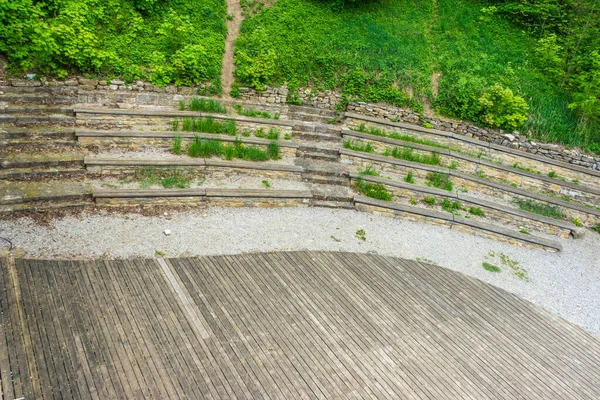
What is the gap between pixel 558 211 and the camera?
1024 centimetres

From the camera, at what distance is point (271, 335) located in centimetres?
585

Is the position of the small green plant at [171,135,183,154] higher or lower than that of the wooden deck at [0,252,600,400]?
higher

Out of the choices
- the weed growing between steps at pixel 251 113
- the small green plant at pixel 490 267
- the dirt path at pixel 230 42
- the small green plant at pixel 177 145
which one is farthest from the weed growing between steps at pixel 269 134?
the small green plant at pixel 490 267

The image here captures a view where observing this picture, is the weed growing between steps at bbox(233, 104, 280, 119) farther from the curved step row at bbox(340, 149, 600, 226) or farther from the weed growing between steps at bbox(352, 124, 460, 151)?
the weed growing between steps at bbox(352, 124, 460, 151)

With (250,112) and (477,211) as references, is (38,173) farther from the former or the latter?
(477,211)

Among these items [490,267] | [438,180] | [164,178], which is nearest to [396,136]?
[438,180]

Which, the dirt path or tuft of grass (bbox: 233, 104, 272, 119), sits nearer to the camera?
tuft of grass (bbox: 233, 104, 272, 119)

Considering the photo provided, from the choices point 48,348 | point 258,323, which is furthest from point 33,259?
point 258,323

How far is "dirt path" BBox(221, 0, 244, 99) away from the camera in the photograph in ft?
37.3

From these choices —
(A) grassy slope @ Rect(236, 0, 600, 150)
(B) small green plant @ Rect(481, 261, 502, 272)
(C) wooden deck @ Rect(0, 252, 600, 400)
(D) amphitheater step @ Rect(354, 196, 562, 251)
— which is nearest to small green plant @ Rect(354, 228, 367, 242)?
(D) amphitheater step @ Rect(354, 196, 562, 251)

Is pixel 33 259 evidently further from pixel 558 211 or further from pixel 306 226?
pixel 558 211

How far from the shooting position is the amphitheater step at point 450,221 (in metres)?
9.27

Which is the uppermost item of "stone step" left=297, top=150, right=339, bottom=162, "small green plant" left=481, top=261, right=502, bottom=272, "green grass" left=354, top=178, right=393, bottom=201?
"stone step" left=297, top=150, right=339, bottom=162

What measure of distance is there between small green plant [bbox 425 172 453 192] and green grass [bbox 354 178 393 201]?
1.27 metres
